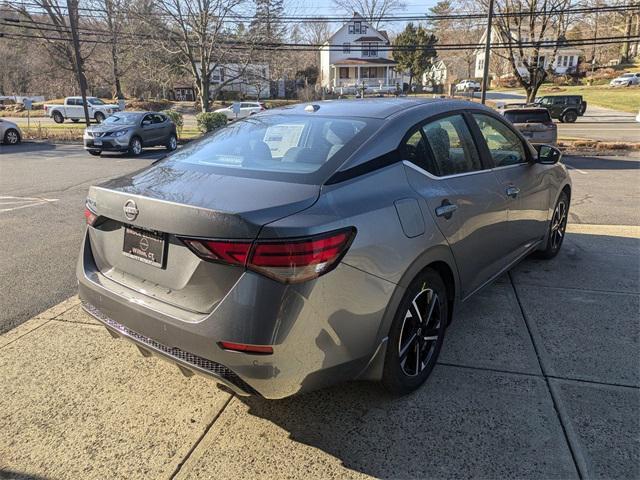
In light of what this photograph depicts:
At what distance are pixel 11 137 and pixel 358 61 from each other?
46125mm

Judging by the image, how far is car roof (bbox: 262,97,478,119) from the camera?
3043 mm

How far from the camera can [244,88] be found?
55.4 metres

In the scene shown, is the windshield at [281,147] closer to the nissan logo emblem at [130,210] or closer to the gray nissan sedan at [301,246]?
the gray nissan sedan at [301,246]

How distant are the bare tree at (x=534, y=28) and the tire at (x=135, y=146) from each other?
18666 mm

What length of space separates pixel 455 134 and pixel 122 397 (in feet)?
8.79

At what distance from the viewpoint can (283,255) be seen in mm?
2004

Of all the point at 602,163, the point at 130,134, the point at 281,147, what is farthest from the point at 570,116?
the point at 281,147

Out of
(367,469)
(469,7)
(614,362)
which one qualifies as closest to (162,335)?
(367,469)

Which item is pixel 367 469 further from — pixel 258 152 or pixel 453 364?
pixel 258 152

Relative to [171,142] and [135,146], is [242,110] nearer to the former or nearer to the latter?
[171,142]

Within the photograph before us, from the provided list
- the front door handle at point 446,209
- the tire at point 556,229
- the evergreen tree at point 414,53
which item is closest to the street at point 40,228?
the front door handle at point 446,209

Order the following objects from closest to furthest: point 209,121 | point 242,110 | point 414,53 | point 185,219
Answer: point 185,219 → point 209,121 → point 242,110 → point 414,53

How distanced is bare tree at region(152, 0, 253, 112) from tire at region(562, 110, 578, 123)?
785 inches

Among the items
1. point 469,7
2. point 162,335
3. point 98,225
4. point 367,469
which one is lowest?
point 367,469
